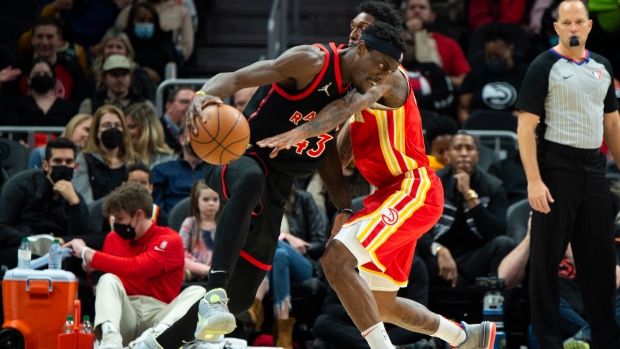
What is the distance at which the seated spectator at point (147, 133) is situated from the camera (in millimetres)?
9555

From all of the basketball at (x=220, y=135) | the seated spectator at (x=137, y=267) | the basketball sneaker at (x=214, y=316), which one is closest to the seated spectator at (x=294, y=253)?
the seated spectator at (x=137, y=267)

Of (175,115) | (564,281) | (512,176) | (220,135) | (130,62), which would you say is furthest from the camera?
(130,62)

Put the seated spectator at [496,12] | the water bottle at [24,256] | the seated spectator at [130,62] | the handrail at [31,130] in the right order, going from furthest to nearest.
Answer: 1. the seated spectator at [496,12]
2. the seated spectator at [130,62]
3. the handrail at [31,130]
4. the water bottle at [24,256]

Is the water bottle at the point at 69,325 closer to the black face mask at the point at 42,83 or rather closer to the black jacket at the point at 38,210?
the black jacket at the point at 38,210

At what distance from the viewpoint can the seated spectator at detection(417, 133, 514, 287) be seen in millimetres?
8297

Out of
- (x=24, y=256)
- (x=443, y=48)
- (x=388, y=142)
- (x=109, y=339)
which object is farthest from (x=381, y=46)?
(x=443, y=48)

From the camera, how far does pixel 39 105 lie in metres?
10.6

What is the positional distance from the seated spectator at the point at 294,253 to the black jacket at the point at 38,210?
1.57m

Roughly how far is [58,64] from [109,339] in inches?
195

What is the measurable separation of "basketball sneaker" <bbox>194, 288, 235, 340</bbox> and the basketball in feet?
2.19

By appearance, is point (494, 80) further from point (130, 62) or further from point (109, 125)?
point (109, 125)

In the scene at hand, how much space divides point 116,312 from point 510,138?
4.66 metres

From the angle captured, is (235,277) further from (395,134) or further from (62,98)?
(62,98)

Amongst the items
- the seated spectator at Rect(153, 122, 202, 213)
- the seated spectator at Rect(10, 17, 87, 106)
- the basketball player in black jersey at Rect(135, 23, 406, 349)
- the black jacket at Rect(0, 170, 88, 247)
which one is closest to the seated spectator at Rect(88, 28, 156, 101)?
the seated spectator at Rect(10, 17, 87, 106)
